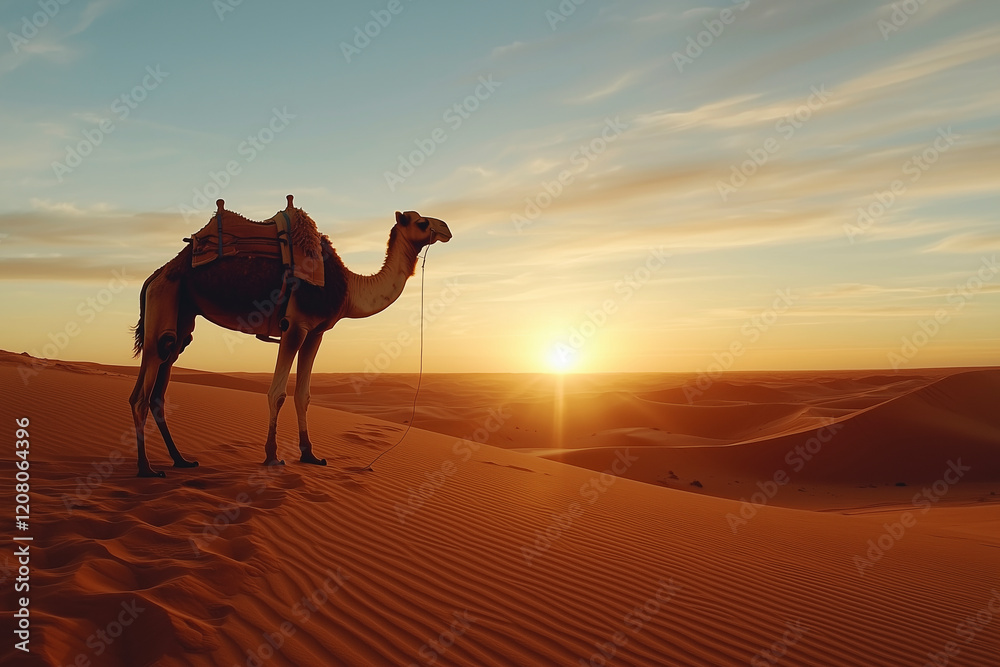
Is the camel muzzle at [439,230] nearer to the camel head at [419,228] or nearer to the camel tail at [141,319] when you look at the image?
the camel head at [419,228]

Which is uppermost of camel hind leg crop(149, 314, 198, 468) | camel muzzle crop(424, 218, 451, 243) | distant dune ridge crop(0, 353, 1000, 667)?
camel muzzle crop(424, 218, 451, 243)

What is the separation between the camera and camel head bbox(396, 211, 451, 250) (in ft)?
29.3

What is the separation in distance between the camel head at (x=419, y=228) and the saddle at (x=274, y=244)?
1.36 m

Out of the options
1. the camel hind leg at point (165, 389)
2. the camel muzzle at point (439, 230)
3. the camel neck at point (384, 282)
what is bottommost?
the camel hind leg at point (165, 389)

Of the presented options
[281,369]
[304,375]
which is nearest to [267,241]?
[281,369]

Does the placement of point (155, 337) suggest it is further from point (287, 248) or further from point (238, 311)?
point (287, 248)

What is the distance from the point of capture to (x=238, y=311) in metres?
7.64

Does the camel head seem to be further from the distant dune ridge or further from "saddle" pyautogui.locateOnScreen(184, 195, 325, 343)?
the distant dune ridge

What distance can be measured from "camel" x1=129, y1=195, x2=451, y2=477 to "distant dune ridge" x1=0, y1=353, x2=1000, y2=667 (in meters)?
0.83

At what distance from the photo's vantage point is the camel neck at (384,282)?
8.52 m

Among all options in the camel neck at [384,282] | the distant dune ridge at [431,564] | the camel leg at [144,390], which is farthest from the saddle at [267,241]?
the distant dune ridge at [431,564]

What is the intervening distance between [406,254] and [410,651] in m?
6.07

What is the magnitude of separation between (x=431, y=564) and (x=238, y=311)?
13.7 ft

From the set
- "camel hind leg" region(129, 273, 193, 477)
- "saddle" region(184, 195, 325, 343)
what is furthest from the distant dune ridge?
"saddle" region(184, 195, 325, 343)
